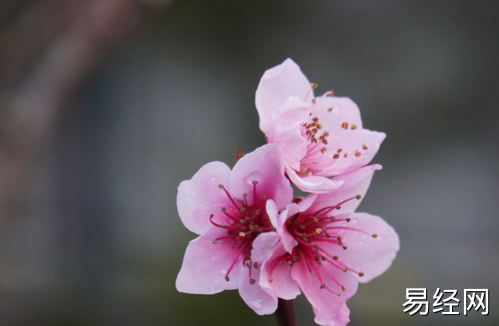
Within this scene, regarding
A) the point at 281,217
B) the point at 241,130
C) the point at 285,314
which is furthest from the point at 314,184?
the point at 241,130

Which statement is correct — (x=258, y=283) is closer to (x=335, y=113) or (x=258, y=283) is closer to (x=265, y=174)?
(x=265, y=174)

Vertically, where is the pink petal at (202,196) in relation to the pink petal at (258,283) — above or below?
above

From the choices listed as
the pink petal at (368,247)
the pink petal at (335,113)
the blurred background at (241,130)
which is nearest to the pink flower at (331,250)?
the pink petal at (368,247)

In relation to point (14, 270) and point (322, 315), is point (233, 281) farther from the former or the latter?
point (14, 270)

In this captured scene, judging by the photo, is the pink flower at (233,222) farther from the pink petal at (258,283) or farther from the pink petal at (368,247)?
the pink petal at (368,247)

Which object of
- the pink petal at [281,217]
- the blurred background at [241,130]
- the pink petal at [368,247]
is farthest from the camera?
the blurred background at [241,130]

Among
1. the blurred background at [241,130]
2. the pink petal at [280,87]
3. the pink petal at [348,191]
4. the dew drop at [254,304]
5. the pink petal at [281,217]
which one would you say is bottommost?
the dew drop at [254,304]
